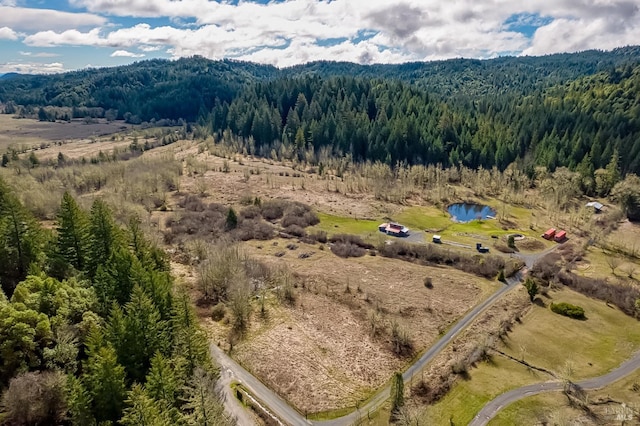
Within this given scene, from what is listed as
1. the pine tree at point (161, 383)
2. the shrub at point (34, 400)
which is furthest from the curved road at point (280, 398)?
the shrub at point (34, 400)

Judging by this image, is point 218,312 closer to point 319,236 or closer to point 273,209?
point 319,236

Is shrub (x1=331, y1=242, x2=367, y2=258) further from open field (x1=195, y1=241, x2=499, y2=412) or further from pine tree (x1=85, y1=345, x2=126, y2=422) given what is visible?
pine tree (x1=85, y1=345, x2=126, y2=422)

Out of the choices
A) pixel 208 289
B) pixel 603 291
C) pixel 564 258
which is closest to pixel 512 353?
pixel 603 291

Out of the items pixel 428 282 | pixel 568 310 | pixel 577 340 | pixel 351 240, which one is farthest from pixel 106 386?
pixel 351 240

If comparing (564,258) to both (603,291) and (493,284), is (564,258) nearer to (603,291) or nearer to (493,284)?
(603,291)

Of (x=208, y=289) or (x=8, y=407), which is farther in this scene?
(x=208, y=289)

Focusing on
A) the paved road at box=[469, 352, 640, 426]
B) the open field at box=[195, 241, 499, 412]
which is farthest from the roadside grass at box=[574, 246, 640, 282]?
the paved road at box=[469, 352, 640, 426]
